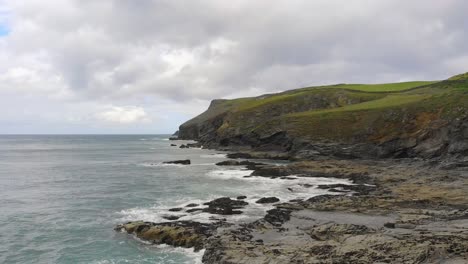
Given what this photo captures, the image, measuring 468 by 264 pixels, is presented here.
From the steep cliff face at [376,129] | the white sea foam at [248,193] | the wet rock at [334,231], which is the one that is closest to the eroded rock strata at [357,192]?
the wet rock at [334,231]

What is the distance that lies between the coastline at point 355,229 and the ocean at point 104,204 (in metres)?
2.40

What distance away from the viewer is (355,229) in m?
25.7

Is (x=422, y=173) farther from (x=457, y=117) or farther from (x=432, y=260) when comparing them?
(x=432, y=260)

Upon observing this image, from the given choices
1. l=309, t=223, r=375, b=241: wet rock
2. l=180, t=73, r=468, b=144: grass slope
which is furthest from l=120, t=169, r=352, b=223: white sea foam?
l=180, t=73, r=468, b=144: grass slope

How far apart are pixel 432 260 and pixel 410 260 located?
910 mm

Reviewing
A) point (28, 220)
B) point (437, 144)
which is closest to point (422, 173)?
point (437, 144)

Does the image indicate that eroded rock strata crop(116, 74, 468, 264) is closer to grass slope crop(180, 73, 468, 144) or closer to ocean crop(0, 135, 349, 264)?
grass slope crop(180, 73, 468, 144)

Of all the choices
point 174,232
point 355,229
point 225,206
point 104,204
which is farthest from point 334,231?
point 104,204

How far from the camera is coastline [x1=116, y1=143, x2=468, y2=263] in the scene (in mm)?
20250

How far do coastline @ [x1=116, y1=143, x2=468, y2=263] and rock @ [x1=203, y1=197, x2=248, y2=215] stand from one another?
12.9ft

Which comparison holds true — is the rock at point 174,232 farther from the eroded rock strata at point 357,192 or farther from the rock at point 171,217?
the rock at point 171,217

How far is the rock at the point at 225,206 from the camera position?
37.3 meters

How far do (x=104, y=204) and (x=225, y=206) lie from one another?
14.3 meters

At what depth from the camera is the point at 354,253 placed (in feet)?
66.1
